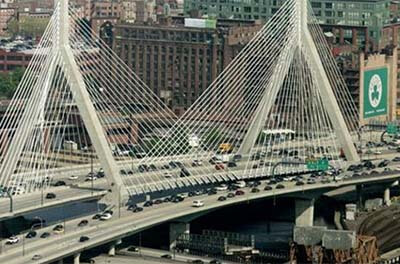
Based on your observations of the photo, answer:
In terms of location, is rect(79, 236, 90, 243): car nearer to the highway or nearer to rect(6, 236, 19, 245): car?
the highway

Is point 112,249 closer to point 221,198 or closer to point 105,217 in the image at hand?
point 105,217

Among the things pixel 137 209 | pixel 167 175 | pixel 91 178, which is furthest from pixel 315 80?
pixel 137 209

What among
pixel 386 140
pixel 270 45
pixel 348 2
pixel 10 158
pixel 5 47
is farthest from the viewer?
pixel 5 47

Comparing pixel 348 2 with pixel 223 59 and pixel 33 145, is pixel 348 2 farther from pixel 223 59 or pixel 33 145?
pixel 33 145

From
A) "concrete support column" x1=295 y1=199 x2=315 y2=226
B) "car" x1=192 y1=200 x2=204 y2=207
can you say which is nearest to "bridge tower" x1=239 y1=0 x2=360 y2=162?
"concrete support column" x1=295 y1=199 x2=315 y2=226

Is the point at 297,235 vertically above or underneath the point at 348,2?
underneath

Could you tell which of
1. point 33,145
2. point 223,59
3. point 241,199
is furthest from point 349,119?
point 33,145

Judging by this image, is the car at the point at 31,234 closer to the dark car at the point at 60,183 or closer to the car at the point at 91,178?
the dark car at the point at 60,183

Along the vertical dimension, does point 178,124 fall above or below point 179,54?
below
